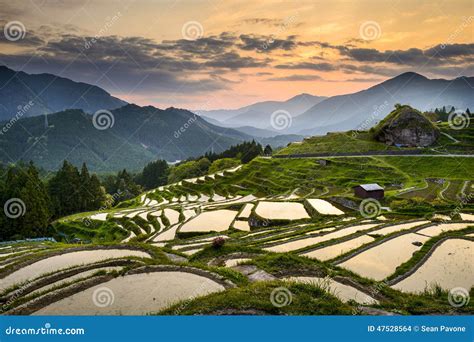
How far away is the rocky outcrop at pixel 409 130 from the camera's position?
68.1 m

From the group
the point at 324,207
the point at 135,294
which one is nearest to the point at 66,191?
the point at 324,207

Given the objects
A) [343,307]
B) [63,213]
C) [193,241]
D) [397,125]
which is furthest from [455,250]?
[63,213]

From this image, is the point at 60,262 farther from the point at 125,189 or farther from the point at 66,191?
the point at 125,189

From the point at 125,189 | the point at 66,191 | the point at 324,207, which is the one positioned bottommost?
the point at 324,207

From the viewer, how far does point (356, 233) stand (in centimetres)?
2094

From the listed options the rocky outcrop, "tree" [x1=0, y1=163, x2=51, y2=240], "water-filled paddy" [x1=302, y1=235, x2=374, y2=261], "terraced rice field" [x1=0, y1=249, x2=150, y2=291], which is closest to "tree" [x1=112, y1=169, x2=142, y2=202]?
"tree" [x1=0, y1=163, x2=51, y2=240]

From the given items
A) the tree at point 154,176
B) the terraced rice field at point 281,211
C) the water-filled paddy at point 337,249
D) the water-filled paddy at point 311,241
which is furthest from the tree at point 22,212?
the tree at point 154,176

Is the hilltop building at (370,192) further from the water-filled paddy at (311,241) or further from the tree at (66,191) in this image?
the tree at (66,191)

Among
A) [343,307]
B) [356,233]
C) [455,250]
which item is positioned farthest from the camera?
[356,233]

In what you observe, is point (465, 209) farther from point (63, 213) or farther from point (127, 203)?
point (63, 213)

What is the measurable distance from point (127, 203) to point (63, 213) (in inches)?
487

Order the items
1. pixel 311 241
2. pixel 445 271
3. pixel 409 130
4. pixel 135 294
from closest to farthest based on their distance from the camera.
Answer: pixel 135 294, pixel 445 271, pixel 311 241, pixel 409 130

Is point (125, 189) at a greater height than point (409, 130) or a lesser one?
lesser

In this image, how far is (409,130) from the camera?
6875 centimetres
